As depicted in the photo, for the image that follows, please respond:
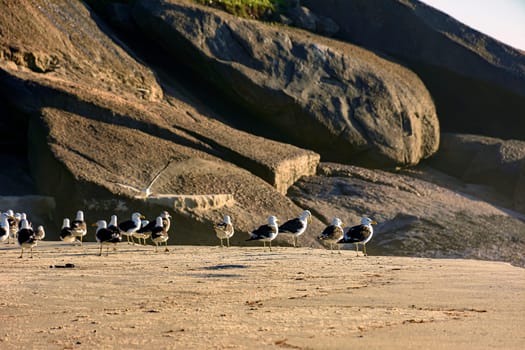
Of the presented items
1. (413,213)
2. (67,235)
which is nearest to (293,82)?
(413,213)

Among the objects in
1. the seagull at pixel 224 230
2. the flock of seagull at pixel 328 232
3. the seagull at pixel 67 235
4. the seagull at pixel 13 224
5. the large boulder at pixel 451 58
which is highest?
the large boulder at pixel 451 58

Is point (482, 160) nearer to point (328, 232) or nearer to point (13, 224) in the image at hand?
point (328, 232)

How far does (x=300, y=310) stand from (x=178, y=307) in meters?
1.34

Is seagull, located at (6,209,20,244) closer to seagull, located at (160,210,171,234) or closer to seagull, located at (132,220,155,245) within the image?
seagull, located at (132,220,155,245)

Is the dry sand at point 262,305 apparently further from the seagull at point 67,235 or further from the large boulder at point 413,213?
the large boulder at point 413,213

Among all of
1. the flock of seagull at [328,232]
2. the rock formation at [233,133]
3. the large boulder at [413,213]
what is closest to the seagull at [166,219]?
the rock formation at [233,133]

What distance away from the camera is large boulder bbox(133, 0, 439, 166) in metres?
31.9

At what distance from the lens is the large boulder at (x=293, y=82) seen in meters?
31.9

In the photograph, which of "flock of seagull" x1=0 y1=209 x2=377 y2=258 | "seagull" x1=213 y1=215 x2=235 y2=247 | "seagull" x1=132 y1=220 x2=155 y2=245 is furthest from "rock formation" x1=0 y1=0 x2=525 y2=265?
"seagull" x1=132 y1=220 x2=155 y2=245

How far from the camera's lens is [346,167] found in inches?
1171

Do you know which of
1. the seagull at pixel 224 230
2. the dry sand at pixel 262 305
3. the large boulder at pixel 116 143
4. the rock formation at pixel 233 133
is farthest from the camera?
the rock formation at pixel 233 133

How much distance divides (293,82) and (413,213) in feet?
25.6

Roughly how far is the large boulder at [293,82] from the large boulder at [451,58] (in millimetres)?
4440

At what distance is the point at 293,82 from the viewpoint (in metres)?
32.3
